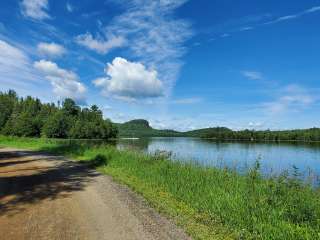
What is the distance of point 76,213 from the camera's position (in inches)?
296

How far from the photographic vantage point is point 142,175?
1313 centimetres

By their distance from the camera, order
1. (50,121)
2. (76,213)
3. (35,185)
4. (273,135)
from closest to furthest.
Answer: (76,213) → (35,185) → (50,121) → (273,135)

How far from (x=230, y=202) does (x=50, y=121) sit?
96.6 metres

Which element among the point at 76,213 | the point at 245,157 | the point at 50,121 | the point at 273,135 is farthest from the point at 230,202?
the point at 273,135

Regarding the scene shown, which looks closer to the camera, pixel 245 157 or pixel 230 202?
pixel 230 202

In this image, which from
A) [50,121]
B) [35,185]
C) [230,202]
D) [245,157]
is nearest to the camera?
[230,202]

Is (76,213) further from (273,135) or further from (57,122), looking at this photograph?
(273,135)

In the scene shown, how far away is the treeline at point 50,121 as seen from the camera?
3730 inches

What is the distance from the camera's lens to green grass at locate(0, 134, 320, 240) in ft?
21.1

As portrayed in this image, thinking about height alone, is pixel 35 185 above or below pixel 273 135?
below

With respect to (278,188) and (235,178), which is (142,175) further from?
(278,188)

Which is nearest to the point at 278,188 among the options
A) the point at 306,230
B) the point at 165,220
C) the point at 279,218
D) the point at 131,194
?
the point at 279,218

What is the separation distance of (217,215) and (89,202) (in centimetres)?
350

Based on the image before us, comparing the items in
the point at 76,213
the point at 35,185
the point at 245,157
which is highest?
the point at 245,157
